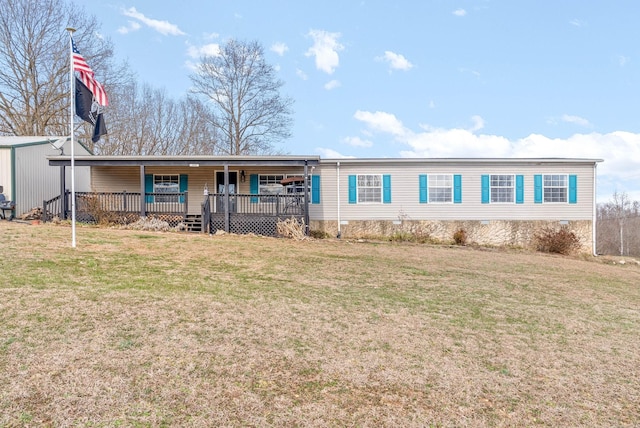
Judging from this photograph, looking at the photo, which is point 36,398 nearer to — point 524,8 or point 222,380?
point 222,380

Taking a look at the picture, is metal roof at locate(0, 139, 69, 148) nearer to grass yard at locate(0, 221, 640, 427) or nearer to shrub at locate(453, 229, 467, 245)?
grass yard at locate(0, 221, 640, 427)

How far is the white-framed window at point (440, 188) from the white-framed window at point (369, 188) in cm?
205

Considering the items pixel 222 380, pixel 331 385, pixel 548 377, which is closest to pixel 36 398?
pixel 222 380

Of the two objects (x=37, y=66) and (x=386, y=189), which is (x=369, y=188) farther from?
(x=37, y=66)

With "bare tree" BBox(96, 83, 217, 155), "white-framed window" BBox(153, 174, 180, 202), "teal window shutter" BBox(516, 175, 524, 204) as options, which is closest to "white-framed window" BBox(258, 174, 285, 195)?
"white-framed window" BBox(153, 174, 180, 202)

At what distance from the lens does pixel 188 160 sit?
14.8 meters

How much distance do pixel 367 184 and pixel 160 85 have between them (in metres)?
23.7

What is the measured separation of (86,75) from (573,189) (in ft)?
56.1

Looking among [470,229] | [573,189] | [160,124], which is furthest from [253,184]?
[160,124]

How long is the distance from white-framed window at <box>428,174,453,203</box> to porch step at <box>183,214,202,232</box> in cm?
909

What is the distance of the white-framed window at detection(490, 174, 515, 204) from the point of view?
16.6 m

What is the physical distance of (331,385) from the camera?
11.2ft

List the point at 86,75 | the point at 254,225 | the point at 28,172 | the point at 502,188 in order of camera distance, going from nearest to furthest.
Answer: the point at 86,75, the point at 254,225, the point at 28,172, the point at 502,188

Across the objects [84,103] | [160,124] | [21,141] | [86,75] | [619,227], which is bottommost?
[619,227]
